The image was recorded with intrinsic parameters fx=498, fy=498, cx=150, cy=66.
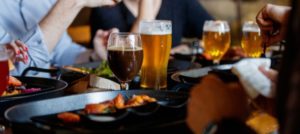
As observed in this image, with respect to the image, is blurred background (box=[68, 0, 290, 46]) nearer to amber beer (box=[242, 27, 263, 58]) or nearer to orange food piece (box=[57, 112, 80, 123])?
amber beer (box=[242, 27, 263, 58])

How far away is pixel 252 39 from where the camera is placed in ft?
6.22

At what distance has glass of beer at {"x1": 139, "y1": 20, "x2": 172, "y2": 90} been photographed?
1385 millimetres

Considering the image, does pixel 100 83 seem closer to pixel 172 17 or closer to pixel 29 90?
pixel 29 90

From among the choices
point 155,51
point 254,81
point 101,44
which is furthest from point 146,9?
point 254,81

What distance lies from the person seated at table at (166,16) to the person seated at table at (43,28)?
32 cm

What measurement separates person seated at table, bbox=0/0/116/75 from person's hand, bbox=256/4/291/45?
0.75 metres

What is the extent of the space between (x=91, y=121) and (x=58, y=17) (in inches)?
50.2

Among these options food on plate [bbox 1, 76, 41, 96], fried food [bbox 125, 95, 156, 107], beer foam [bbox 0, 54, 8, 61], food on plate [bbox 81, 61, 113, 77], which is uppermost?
beer foam [bbox 0, 54, 8, 61]

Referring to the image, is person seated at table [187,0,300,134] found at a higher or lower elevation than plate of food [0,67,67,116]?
higher

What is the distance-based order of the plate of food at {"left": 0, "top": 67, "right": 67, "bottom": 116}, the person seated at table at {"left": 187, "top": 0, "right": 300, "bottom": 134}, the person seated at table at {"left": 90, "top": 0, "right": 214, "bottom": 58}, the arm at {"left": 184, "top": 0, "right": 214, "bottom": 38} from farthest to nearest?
the arm at {"left": 184, "top": 0, "right": 214, "bottom": 38}
the person seated at table at {"left": 90, "top": 0, "right": 214, "bottom": 58}
the plate of food at {"left": 0, "top": 67, "right": 67, "bottom": 116}
the person seated at table at {"left": 187, "top": 0, "right": 300, "bottom": 134}

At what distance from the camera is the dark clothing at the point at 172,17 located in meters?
2.83

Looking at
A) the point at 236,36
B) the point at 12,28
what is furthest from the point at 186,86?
the point at 236,36

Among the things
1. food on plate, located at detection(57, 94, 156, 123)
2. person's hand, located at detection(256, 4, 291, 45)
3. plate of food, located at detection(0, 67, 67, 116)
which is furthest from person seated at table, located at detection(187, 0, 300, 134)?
plate of food, located at detection(0, 67, 67, 116)

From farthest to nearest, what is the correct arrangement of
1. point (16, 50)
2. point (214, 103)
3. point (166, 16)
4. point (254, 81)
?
point (166, 16) < point (16, 50) < point (254, 81) < point (214, 103)
